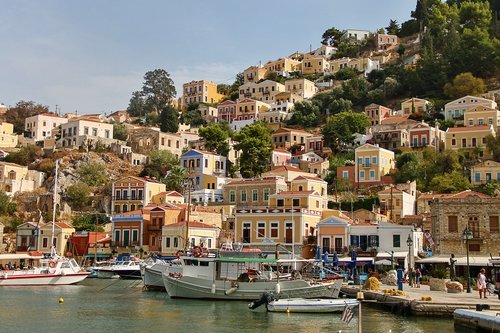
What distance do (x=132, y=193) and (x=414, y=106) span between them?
4584 centimetres

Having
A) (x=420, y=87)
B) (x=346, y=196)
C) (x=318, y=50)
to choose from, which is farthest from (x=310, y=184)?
(x=318, y=50)

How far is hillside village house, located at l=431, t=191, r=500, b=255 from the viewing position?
147ft

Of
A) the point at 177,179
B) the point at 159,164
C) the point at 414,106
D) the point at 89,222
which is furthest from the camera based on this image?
the point at 414,106

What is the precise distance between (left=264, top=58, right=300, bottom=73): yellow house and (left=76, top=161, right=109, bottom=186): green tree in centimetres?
6074

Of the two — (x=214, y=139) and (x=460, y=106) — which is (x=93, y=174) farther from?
(x=460, y=106)

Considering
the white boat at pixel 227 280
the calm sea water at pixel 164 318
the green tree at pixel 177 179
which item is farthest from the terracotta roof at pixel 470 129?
the calm sea water at pixel 164 318

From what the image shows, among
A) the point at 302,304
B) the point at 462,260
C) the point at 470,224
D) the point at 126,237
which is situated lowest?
the point at 302,304

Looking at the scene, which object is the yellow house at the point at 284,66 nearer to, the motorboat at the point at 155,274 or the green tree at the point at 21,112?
the green tree at the point at 21,112

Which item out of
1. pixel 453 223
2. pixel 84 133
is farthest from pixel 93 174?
pixel 453 223

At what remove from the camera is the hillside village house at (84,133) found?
321 feet

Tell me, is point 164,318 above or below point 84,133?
below

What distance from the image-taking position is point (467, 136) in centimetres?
8069

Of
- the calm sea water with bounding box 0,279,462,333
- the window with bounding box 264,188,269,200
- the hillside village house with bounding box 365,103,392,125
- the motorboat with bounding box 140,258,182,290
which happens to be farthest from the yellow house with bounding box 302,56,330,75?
the calm sea water with bounding box 0,279,462,333

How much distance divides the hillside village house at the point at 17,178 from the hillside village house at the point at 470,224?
5955 cm
